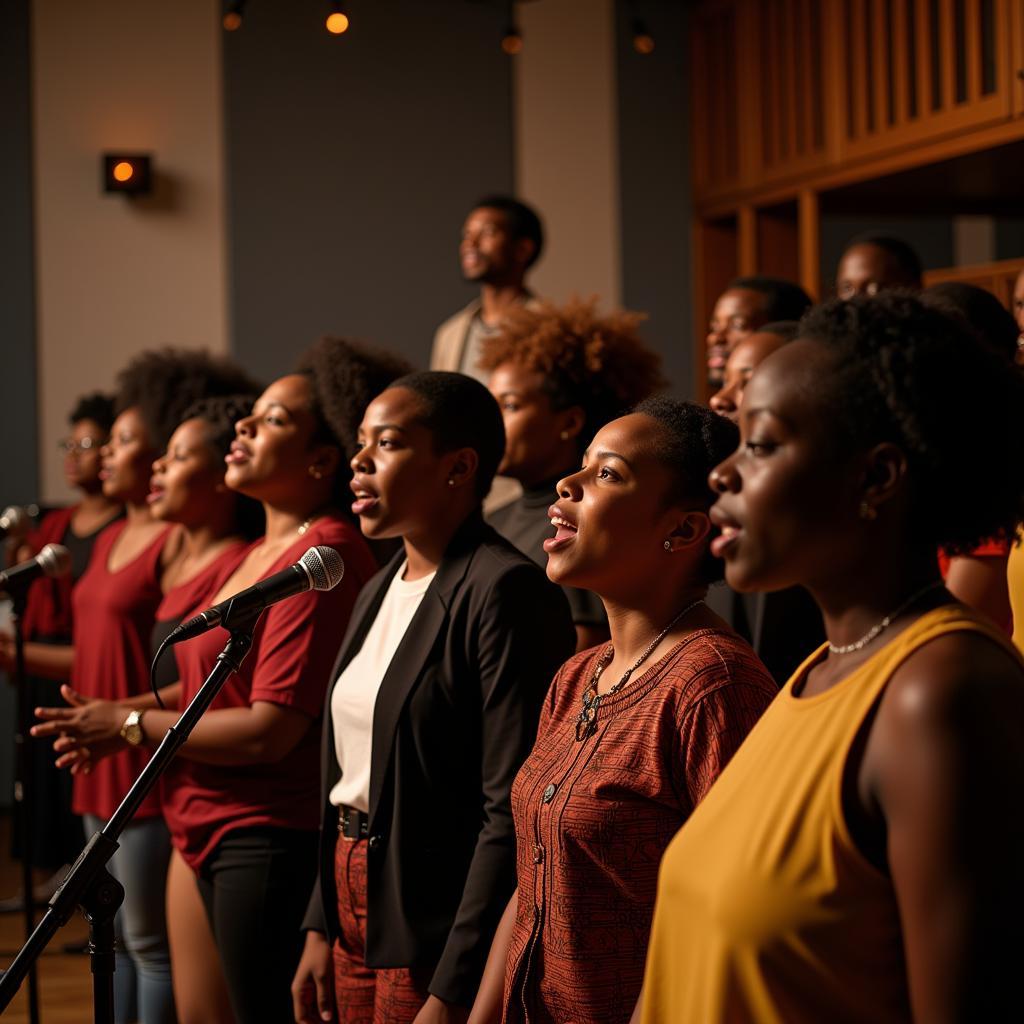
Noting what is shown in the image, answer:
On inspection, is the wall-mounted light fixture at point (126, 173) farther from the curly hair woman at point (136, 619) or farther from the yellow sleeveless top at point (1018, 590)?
the yellow sleeveless top at point (1018, 590)

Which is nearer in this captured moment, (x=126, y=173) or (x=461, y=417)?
(x=461, y=417)

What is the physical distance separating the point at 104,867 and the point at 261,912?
80 centimetres

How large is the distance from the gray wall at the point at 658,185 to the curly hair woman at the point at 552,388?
3739mm

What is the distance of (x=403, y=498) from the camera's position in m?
2.29

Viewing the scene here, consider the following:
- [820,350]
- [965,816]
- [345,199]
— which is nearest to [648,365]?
[820,350]

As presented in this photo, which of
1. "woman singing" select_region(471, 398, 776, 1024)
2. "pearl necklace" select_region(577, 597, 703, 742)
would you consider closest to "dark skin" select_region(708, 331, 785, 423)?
"woman singing" select_region(471, 398, 776, 1024)

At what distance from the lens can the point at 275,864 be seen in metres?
2.52

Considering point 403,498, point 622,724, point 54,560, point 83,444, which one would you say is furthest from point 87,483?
point 622,724

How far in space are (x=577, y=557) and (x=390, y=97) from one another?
5.35 m

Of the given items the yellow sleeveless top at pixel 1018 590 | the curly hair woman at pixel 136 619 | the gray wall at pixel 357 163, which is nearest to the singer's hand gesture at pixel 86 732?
the curly hair woman at pixel 136 619

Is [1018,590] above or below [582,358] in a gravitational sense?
below

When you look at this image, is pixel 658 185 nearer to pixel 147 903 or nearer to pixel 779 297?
pixel 779 297

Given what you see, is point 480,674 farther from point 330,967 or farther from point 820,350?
point 820,350

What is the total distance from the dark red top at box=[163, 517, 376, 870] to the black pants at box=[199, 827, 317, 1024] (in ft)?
0.10
